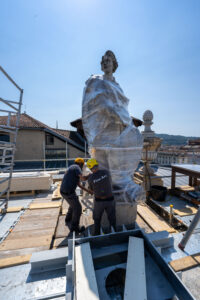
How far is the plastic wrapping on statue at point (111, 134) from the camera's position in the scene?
2.68 m

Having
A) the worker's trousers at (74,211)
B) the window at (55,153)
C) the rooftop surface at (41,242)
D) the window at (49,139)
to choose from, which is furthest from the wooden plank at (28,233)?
the window at (49,139)

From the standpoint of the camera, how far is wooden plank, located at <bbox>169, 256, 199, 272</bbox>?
1.92 m

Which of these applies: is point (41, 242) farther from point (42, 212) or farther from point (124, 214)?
point (124, 214)

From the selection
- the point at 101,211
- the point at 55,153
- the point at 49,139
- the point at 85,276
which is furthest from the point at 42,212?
the point at 49,139

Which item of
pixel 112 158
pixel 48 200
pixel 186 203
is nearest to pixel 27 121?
pixel 48 200

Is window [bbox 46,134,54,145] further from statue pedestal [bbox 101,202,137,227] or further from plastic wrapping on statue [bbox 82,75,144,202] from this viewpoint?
statue pedestal [bbox 101,202,137,227]

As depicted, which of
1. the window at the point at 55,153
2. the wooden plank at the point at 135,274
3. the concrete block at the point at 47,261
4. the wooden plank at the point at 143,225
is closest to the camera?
the wooden plank at the point at 135,274

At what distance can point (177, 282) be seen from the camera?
1303 millimetres

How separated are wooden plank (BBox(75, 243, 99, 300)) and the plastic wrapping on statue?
1.21 m

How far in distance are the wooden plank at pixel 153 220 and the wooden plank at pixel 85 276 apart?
1.68 metres

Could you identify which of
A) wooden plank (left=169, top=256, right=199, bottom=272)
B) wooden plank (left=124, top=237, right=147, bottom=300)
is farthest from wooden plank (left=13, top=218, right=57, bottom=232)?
wooden plank (left=169, top=256, right=199, bottom=272)

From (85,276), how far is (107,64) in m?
3.48

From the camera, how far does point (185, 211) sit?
13.9ft

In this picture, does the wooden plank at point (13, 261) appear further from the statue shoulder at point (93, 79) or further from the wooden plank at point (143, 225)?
the statue shoulder at point (93, 79)
